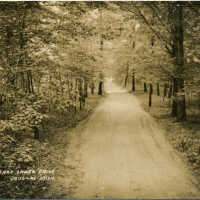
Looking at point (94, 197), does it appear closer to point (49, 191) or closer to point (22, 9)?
point (49, 191)

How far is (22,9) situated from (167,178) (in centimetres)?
764

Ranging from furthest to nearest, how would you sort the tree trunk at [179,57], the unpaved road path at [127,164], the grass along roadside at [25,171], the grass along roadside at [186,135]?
the tree trunk at [179,57]
the grass along roadside at [186,135]
the unpaved road path at [127,164]
the grass along roadside at [25,171]

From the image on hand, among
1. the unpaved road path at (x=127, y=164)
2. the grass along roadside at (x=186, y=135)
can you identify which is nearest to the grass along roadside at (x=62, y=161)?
the unpaved road path at (x=127, y=164)

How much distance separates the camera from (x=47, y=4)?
6641 millimetres

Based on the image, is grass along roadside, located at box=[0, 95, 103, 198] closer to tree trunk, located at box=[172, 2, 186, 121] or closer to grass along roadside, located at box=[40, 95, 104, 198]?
grass along roadside, located at box=[40, 95, 104, 198]

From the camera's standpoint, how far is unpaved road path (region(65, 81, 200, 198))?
20.0 feet

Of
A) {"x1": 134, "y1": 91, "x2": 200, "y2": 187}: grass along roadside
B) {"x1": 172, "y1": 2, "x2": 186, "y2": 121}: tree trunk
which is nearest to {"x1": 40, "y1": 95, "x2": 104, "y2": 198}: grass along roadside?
{"x1": 134, "y1": 91, "x2": 200, "y2": 187}: grass along roadside

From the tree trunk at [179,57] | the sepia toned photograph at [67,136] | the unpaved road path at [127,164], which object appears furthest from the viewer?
the tree trunk at [179,57]

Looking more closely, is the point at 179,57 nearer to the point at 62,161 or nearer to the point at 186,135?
the point at 186,135

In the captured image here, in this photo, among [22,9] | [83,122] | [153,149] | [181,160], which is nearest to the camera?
[22,9]

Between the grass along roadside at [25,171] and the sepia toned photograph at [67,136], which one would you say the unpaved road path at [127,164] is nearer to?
the sepia toned photograph at [67,136]


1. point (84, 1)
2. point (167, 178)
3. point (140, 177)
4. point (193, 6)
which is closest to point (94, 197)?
point (140, 177)

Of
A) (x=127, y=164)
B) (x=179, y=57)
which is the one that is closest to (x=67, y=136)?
(x=127, y=164)

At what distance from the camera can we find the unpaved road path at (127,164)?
6090mm
